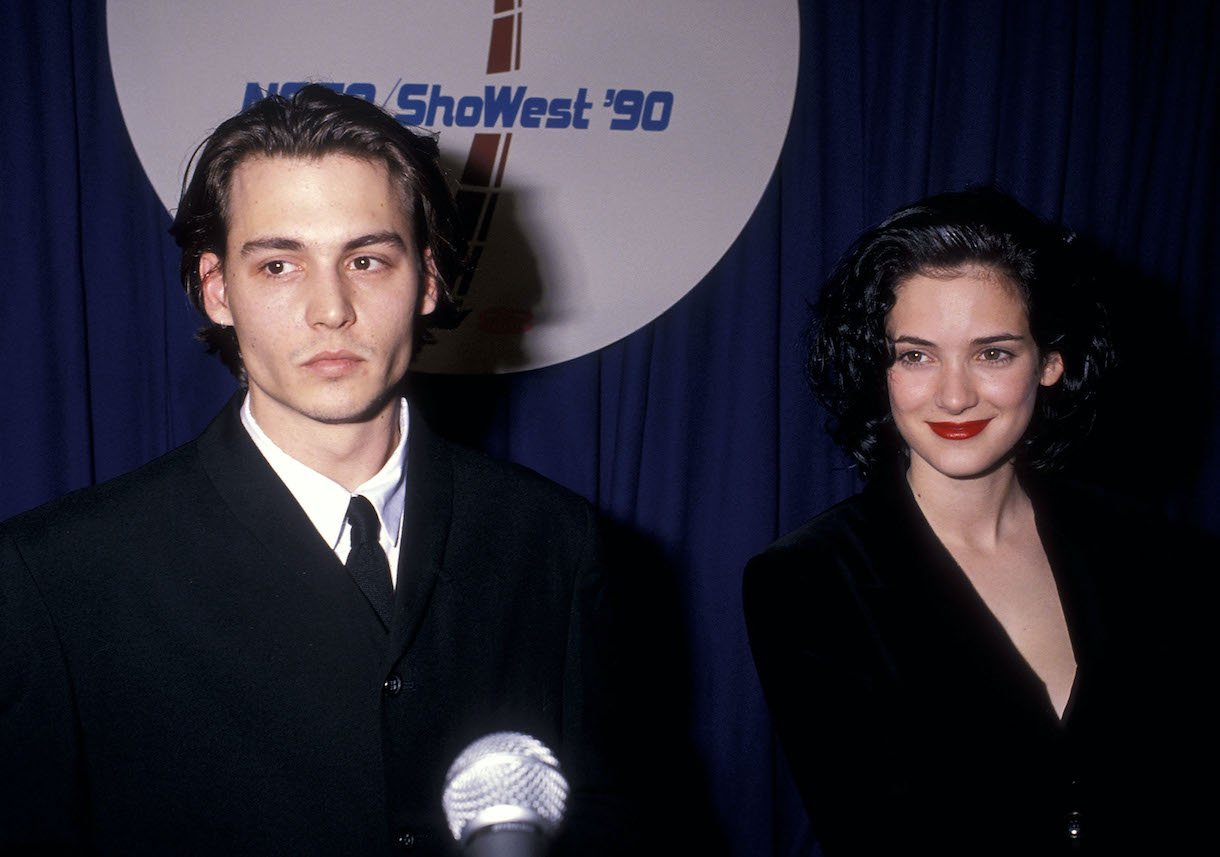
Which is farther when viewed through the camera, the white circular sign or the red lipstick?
the white circular sign

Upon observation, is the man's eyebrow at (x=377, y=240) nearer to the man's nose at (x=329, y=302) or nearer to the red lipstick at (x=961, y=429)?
the man's nose at (x=329, y=302)

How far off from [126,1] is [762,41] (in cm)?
120

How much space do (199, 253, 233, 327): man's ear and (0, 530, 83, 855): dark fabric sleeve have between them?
385 mm

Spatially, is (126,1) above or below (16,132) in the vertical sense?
above

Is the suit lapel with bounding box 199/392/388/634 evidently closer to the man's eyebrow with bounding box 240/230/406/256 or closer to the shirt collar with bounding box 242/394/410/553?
the shirt collar with bounding box 242/394/410/553

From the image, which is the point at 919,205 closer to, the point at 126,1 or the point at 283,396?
the point at 283,396

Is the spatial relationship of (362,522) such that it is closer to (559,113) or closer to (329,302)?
(329,302)

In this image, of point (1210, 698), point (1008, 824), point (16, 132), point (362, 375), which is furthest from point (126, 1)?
point (1210, 698)

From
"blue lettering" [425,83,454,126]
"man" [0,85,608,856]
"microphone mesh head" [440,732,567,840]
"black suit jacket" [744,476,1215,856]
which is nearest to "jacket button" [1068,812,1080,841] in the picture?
"black suit jacket" [744,476,1215,856]

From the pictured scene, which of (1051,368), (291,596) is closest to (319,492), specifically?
(291,596)

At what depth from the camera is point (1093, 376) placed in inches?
63.9

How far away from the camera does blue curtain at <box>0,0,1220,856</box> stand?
1.98 meters

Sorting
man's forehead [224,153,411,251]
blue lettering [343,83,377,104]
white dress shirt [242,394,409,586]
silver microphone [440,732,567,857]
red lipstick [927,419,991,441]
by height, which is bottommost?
silver microphone [440,732,567,857]

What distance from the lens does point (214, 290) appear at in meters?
1.33
